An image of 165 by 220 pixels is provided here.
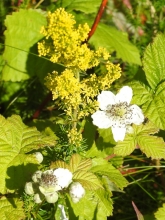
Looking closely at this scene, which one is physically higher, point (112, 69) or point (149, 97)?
point (112, 69)

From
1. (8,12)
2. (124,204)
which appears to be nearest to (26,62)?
(8,12)

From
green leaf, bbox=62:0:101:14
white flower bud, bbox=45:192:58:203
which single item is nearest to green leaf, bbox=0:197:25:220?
white flower bud, bbox=45:192:58:203

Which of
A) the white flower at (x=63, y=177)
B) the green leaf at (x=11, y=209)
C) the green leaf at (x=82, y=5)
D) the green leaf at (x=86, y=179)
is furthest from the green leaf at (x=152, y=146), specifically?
the green leaf at (x=82, y=5)

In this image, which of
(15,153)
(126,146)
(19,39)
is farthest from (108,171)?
(19,39)

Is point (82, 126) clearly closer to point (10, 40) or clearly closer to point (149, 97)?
point (149, 97)

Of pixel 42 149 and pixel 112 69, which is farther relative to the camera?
pixel 42 149
